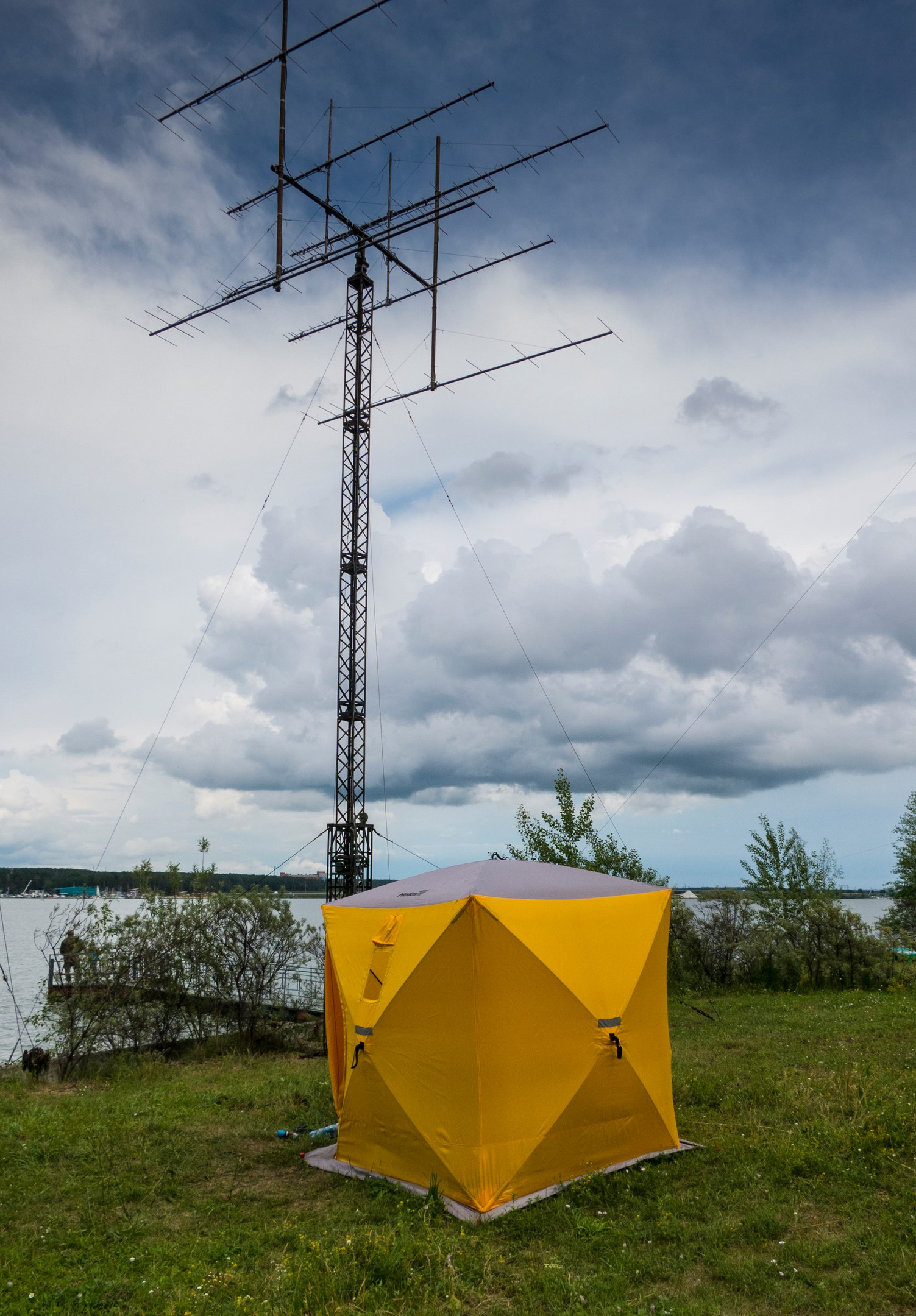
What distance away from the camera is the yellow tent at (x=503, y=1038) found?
7023 millimetres

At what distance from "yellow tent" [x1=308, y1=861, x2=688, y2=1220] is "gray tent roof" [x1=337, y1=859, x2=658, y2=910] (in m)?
0.03

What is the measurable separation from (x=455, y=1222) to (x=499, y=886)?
2.60 metres

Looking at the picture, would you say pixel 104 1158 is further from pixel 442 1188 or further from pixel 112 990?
pixel 112 990

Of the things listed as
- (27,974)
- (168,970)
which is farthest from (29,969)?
(168,970)

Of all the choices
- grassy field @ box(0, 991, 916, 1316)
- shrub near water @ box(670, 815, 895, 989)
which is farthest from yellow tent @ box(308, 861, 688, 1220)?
shrub near water @ box(670, 815, 895, 989)

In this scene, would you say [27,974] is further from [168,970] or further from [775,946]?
[775,946]

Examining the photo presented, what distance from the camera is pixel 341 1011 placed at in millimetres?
9531

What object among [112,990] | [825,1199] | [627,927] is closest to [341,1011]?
[627,927]

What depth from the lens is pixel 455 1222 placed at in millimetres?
6566

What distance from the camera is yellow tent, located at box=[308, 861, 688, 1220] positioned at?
702 cm

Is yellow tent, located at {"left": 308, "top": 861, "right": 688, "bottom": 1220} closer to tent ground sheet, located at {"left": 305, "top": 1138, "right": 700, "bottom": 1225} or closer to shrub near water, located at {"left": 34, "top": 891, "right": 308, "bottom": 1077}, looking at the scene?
tent ground sheet, located at {"left": 305, "top": 1138, "right": 700, "bottom": 1225}

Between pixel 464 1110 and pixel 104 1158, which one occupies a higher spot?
pixel 464 1110

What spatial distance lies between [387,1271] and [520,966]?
2.43 m

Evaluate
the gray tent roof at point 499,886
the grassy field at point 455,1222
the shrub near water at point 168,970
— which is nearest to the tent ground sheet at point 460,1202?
the grassy field at point 455,1222
